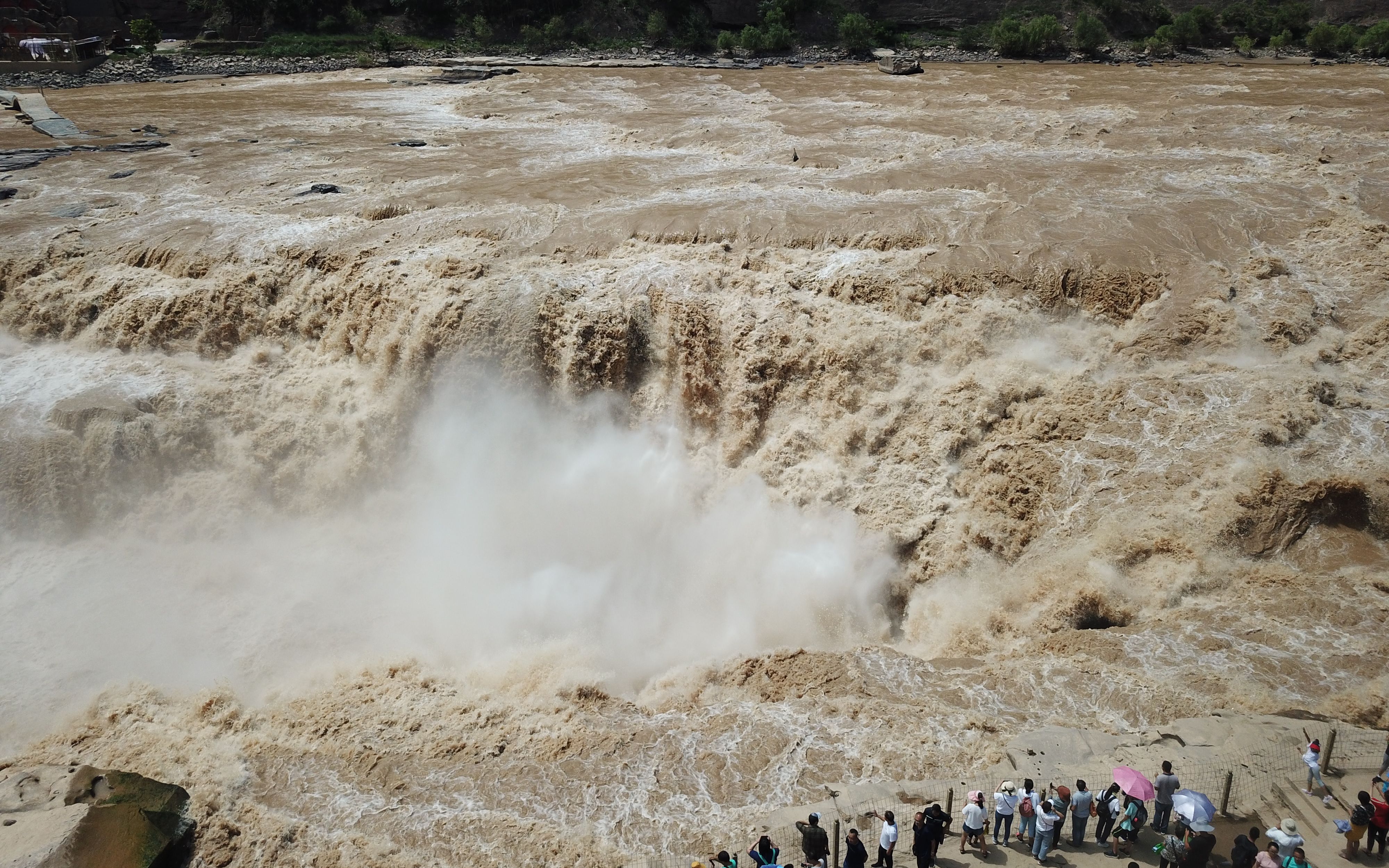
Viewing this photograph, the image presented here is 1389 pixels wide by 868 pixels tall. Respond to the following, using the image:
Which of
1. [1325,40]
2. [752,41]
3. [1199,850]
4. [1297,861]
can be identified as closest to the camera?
[1297,861]

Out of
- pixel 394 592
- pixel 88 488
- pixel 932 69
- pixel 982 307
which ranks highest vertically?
pixel 932 69

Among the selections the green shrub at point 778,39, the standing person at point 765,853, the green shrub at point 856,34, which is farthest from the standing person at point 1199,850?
the green shrub at point 778,39

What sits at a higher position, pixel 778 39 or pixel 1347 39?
pixel 778 39

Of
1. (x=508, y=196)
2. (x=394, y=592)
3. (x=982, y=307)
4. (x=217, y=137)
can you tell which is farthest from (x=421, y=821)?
(x=217, y=137)

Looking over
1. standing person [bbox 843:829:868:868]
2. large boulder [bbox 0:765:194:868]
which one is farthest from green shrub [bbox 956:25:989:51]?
large boulder [bbox 0:765:194:868]

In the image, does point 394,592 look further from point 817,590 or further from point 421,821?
point 817,590

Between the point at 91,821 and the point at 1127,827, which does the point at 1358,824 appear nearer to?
the point at 1127,827

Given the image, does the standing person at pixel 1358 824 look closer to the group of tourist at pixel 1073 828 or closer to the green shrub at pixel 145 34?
the group of tourist at pixel 1073 828

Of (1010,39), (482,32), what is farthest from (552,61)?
(1010,39)
